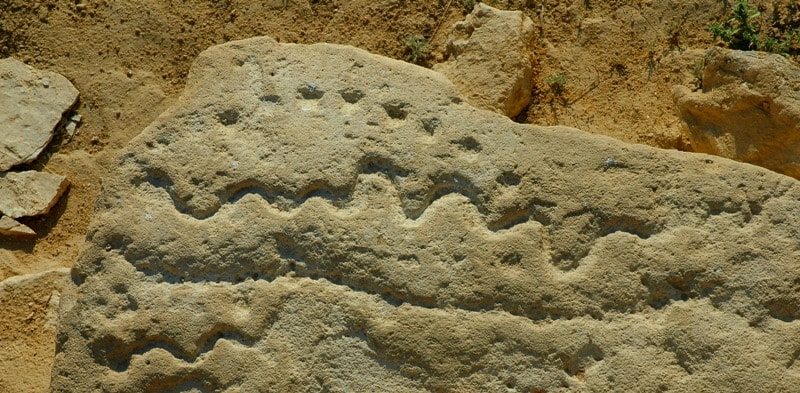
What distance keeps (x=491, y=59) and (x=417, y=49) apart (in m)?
0.56

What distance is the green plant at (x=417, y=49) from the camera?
4.82 meters

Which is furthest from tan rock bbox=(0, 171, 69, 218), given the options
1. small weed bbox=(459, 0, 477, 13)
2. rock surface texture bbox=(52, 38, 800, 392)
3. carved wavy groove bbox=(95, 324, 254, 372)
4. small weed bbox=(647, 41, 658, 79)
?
small weed bbox=(647, 41, 658, 79)

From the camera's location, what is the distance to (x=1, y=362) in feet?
14.9

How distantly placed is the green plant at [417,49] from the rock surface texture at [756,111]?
1338 mm

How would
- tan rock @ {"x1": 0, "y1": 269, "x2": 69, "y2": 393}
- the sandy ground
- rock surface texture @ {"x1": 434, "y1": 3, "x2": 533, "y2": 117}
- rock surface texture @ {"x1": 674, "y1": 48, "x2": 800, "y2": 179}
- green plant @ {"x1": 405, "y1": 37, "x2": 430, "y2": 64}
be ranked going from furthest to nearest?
1. green plant @ {"x1": 405, "y1": 37, "x2": 430, "y2": 64}
2. the sandy ground
3. tan rock @ {"x1": 0, "y1": 269, "x2": 69, "y2": 393}
4. rock surface texture @ {"x1": 434, "y1": 3, "x2": 533, "y2": 117}
5. rock surface texture @ {"x1": 674, "y1": 48, "x2": 800, "y2": 179}

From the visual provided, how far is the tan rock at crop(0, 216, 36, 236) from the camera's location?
469 centimetres

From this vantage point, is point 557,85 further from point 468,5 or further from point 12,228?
point 12,228

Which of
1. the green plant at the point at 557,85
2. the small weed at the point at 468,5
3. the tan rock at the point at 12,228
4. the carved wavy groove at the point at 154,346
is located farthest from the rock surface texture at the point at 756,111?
the tan rock at the point at 12,228

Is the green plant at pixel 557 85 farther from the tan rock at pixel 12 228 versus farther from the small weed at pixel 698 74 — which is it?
the tan rock at pixel 12 228

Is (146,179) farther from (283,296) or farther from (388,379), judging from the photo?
(388,379)

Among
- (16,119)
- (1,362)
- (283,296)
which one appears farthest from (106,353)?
(16,119)

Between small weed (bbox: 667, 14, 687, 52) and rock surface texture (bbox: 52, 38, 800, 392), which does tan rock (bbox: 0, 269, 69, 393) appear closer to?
rock surface texture (bbox: 52, 38, 800, 392)

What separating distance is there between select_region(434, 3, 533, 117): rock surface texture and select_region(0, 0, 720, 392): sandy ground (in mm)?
273

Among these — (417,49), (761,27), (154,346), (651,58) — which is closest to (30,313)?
(154,346)
